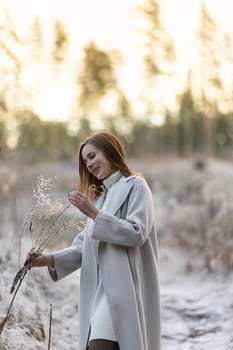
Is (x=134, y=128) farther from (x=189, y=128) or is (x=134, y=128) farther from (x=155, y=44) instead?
(x=155, y=44)

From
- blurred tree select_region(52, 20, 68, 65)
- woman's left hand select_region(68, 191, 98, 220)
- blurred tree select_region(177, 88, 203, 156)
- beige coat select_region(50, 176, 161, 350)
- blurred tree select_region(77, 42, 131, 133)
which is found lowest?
beige coat select_region(50, 176, 161, 350)

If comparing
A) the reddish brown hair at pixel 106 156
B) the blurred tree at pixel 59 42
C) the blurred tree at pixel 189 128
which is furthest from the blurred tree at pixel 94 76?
the reddish brown hair at pixel 106 156

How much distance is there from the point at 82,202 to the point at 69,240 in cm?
535

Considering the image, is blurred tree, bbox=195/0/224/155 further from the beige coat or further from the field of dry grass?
the beige coat

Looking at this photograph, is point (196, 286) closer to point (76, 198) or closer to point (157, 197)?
point (76, 198)

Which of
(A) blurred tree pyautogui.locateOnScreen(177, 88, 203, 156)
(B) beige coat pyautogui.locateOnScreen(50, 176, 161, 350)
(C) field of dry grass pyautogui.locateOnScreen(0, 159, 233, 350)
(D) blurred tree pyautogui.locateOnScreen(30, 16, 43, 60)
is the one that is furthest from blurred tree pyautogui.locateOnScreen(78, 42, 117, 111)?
(B) beige coat pyautogui.locateOnScreen(50, 176, 161, 350)

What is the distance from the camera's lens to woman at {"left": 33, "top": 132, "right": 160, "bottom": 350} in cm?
244

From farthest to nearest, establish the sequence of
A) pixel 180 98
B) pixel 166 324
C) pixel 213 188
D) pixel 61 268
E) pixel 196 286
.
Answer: pixel 180 98 < pixel 213 188 < pixel 196 286 < pixel 166 324 < pixel 61 268

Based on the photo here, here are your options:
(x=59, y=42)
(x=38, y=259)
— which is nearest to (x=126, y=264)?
(x=38, y=259)

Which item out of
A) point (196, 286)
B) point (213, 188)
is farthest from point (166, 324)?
point (213, 188)

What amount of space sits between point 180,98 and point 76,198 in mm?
18274

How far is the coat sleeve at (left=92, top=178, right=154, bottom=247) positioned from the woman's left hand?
0.04m

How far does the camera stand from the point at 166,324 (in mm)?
4922

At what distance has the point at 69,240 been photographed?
7676 millimetres
